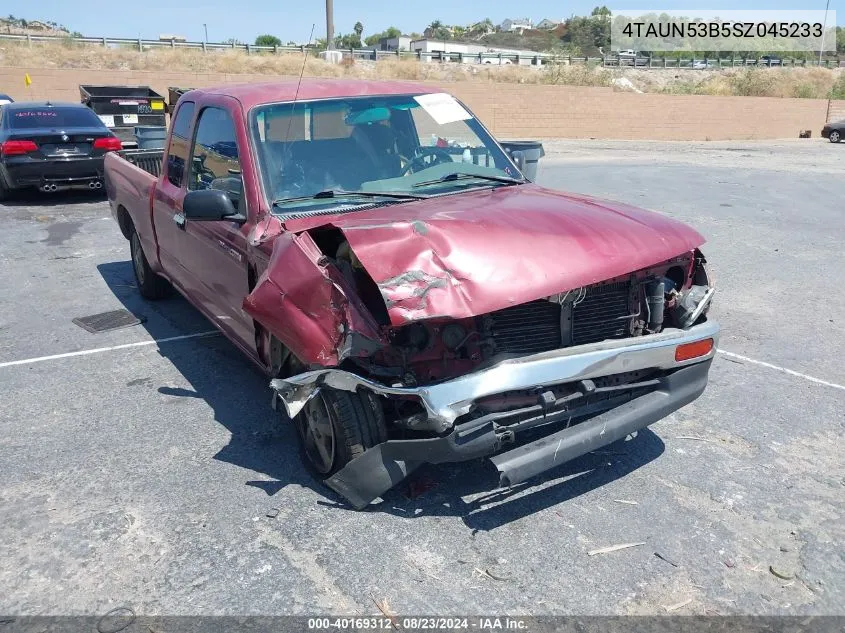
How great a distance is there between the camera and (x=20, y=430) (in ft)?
14.7

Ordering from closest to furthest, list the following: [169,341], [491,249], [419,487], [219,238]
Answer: [491,249] < [419,487] < [219,238] < [169,341]

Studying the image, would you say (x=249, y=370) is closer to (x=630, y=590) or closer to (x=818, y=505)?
(x=630, y=590)

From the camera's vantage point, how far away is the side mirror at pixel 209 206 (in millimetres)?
4043

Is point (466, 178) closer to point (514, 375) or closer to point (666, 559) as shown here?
point (514, 375)

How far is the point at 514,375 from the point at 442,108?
256 centimetres

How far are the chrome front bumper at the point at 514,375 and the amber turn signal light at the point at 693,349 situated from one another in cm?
2

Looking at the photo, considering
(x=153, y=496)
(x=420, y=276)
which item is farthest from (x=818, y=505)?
(x=153, y=496)

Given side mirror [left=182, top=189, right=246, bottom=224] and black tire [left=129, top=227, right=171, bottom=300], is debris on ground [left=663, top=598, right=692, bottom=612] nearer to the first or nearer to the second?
side mirror [left=182, top=189, right=246, bottom=224]

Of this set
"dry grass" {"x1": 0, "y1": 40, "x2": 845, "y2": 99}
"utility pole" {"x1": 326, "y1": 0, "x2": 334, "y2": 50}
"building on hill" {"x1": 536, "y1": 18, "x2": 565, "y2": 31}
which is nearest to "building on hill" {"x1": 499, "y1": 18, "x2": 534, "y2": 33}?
A: "building on hill" {"x1": 536, "y1": 18, "x2": 565, "y2": 31}

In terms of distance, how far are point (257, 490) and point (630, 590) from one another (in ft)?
6.00

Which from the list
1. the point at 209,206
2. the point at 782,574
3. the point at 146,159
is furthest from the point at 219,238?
the point at 146,159

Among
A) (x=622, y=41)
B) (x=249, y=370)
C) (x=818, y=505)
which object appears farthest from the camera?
(x=622, y=41)

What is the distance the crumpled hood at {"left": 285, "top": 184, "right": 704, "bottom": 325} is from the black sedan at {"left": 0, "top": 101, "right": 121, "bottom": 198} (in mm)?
10030

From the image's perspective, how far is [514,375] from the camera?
10.3 feet
